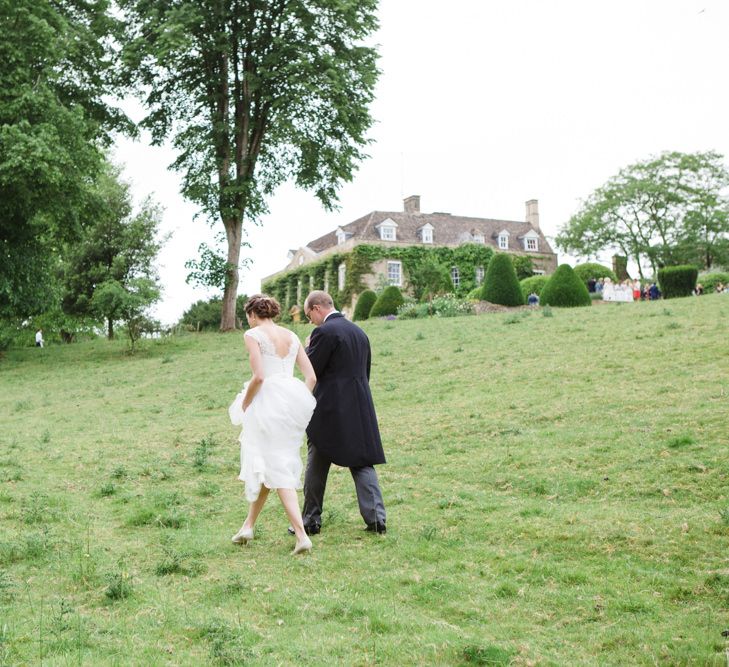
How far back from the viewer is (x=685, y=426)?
927 cm

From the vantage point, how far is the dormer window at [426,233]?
175 ft

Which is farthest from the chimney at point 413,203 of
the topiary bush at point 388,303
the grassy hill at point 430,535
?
the grassy hill at point 430,535

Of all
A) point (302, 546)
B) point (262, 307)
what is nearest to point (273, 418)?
point (262, 307)

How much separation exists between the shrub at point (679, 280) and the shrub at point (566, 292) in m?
5.30

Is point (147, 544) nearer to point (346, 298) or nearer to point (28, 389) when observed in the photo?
point (28, 389)

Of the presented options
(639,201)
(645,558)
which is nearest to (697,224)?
(639,201)

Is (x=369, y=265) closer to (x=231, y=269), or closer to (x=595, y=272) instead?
(x=595, y=272)

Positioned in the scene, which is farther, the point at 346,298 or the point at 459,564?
the point at 346,298

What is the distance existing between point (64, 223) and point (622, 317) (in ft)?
61.9

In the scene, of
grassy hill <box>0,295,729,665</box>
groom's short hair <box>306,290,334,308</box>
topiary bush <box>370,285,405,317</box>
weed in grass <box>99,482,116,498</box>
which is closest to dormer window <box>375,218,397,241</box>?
topiary bush <box>370,285,405,317</box>

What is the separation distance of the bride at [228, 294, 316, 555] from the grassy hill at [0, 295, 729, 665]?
54cm

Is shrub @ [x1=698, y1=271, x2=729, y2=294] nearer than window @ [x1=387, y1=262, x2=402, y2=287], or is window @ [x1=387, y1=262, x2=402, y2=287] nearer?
shrub @ [x1=698, y1=271, x2=729, y2=294]

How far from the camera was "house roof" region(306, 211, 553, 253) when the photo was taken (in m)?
52.8

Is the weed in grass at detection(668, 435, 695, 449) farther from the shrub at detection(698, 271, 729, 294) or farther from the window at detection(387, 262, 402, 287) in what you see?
the window at detection(387, 262, 402, 287)
